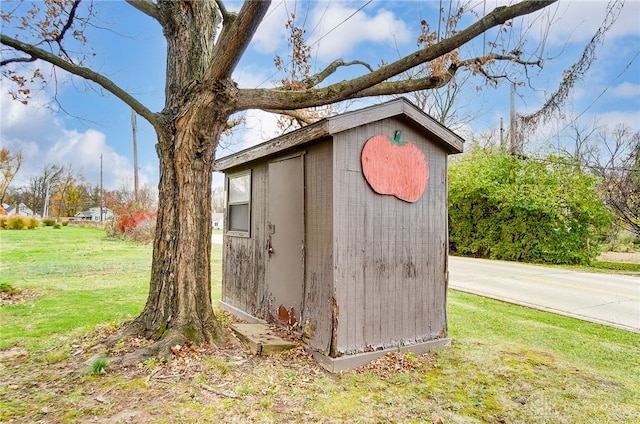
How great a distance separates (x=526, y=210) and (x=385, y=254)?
34.6 feet

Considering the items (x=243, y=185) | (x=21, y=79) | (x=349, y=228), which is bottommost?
(x=349, y=228)

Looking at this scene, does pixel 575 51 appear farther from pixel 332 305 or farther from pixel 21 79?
pixel 21 79

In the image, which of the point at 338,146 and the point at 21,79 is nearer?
the point at 338,146

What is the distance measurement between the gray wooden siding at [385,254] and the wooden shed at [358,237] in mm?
11

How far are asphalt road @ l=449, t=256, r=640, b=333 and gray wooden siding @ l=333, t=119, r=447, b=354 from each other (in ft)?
11.2

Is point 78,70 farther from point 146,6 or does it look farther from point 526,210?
point 526,210

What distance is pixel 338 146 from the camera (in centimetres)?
359

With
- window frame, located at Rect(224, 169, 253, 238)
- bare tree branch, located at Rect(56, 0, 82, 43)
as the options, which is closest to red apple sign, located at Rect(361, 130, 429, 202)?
window frame, located at Rect(224, 169, 253, 238)

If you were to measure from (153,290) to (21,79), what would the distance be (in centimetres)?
328

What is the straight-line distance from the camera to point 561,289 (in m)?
7.85

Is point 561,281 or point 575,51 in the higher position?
point 575,51

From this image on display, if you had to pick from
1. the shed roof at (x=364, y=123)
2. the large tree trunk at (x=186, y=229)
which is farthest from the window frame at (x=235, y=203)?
the large tree trunk at (x=186, y=229)

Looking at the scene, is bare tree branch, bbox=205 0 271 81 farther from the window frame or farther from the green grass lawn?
the green grass lawn

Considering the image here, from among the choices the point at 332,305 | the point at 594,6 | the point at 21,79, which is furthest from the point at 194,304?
the point at 594,6
